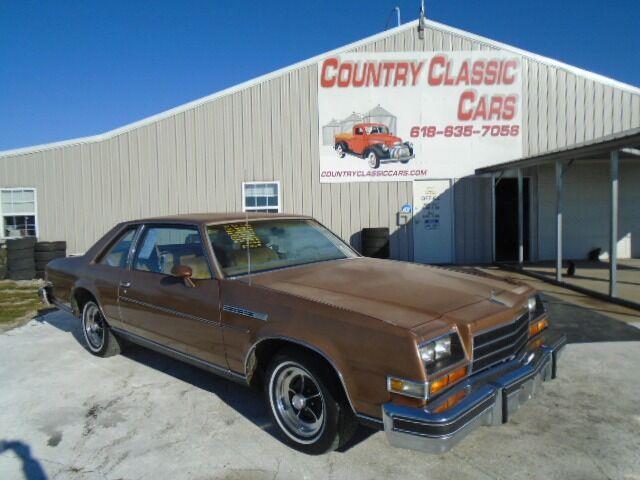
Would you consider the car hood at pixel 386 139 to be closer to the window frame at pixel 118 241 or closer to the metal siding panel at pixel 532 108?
the metal siding panel at pixel 532 108

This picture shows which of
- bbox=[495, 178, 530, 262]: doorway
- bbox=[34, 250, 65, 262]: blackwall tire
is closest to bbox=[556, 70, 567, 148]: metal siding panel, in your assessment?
bbox=[495, 178, 530, 262]: doorway

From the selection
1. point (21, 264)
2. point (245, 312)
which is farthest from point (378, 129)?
point (245, 312)

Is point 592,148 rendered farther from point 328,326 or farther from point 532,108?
point 328,326

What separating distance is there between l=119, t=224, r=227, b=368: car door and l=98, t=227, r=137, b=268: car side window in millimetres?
188

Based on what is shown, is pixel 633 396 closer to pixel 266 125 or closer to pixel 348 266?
pixel 348 266

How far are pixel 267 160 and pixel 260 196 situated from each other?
949mm

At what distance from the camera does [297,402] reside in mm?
2977

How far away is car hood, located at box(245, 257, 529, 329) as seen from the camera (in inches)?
106

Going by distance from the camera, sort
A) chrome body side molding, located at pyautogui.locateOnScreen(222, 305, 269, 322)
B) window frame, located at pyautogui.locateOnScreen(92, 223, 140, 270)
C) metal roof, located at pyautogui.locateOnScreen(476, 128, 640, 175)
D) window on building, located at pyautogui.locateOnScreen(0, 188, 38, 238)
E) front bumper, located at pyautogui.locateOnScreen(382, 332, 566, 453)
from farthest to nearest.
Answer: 1. window on building, located at pyautogui.locateOnScreen(0, 188, 38, 238)
2. metal roof, located at pyautogui.locateOnScreen(476, 128, 640, 175)
3. window frame, located at pyautogui.locateOnScreen(92, 223, 140, 270)
4. chrome body side molding, located at pyautogui.locateOnScreen(222, 305, 269, 322)
5. front bumper, located at pyautogui.locateOnScreen(382, 332, 566, 453)

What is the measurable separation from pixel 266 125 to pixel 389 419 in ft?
34.7

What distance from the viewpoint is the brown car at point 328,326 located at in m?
2.42

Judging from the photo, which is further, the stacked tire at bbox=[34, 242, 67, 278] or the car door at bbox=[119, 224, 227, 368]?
the stacked tire at bbox=[34, 242, 67, 278]

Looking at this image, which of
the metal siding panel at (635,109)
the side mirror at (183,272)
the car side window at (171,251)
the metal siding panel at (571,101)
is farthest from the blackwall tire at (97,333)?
the metal siding panel at (635,109)

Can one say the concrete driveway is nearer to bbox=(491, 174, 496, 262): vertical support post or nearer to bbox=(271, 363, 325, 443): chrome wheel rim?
bbox=(271, 363, 325, 443): chrome wheel rim
